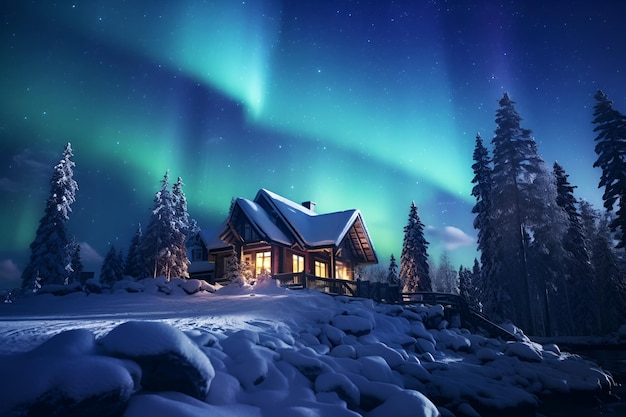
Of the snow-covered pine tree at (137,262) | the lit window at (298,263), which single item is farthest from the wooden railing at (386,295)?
the snow-covered pine tree at (137,262)

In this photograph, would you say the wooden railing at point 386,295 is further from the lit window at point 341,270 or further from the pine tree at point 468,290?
the pine tree at point 468,290

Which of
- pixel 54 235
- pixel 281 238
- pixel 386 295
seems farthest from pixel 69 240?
pixel 386 295

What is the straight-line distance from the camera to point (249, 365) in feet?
18.3

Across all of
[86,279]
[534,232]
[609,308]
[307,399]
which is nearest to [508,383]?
[307,399]

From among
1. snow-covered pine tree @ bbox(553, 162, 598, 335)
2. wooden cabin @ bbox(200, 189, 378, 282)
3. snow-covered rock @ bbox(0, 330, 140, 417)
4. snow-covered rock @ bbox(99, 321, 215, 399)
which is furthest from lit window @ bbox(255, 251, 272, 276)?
snow-covered pine tree @ bbox(553, 162, 598, 335)

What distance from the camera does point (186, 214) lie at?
42250mm

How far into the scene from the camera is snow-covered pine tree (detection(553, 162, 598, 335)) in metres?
32.0

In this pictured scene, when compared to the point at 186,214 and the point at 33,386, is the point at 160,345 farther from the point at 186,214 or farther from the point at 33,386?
the point at 186,214

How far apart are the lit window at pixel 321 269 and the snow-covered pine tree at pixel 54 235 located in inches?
835

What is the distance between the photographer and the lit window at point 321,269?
2955 centimetres

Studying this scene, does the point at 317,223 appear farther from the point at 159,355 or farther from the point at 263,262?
the point at 159,355

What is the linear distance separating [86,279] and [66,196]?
21.3 metres

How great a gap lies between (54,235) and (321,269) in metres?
22.8

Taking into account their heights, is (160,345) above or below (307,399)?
above
